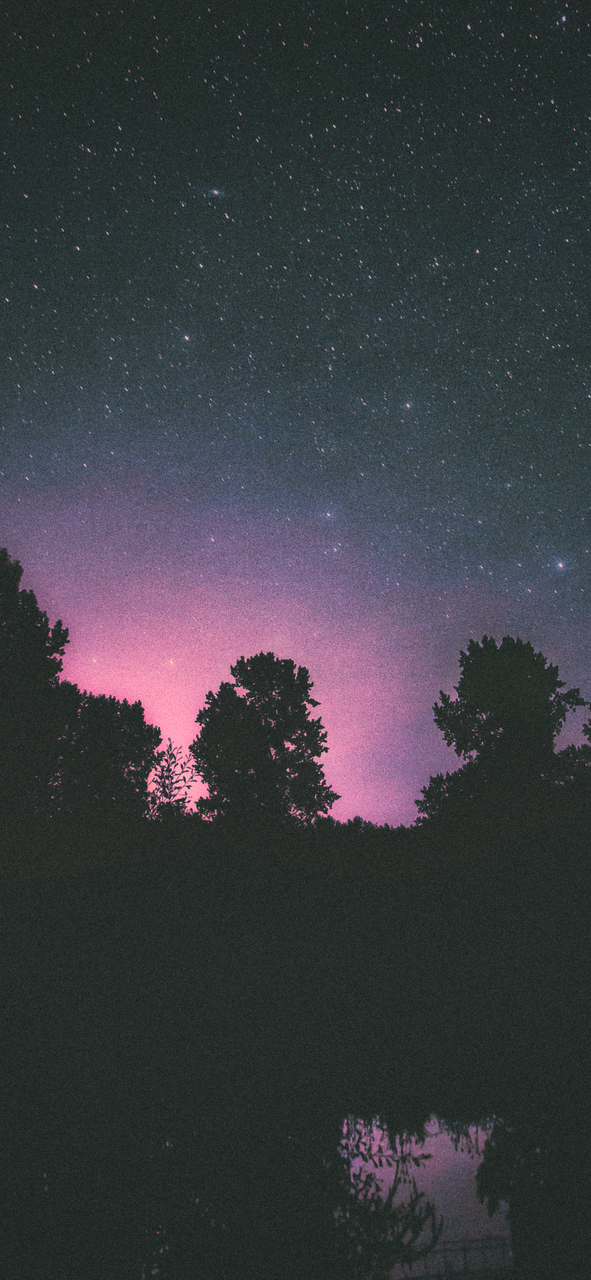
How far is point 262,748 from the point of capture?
33344 millimetres

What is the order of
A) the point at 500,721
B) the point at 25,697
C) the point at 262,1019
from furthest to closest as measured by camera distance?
1. the point at 500,721
2. the point at 25,697
3. the point at 262,1019

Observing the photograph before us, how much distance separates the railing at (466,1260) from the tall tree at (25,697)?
23118 millimetres

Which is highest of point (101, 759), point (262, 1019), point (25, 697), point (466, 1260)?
point (25, 697)

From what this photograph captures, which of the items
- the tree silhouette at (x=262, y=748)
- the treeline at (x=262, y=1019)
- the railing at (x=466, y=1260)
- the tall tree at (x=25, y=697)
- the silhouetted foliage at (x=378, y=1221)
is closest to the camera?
the railing at (x=466, y=1260)

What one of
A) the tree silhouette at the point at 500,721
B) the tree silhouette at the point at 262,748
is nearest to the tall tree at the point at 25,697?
the tree silhouette at the point at 262,748

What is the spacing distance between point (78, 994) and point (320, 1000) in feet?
18.2

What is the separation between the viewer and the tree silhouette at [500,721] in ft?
94.3

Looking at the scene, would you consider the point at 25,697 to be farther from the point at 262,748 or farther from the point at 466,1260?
the point at 466,1260

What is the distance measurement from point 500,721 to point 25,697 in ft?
76.6

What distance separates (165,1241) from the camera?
592 centimetres

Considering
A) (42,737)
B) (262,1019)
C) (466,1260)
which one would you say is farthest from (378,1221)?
(42,737)

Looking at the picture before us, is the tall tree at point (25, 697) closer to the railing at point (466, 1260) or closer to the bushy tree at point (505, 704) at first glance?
the bushy tree at point (505, 704)

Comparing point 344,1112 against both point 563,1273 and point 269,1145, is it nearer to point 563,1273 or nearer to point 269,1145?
point 269,1145

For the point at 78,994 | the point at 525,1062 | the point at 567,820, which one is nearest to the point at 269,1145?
the point at 525,1062
